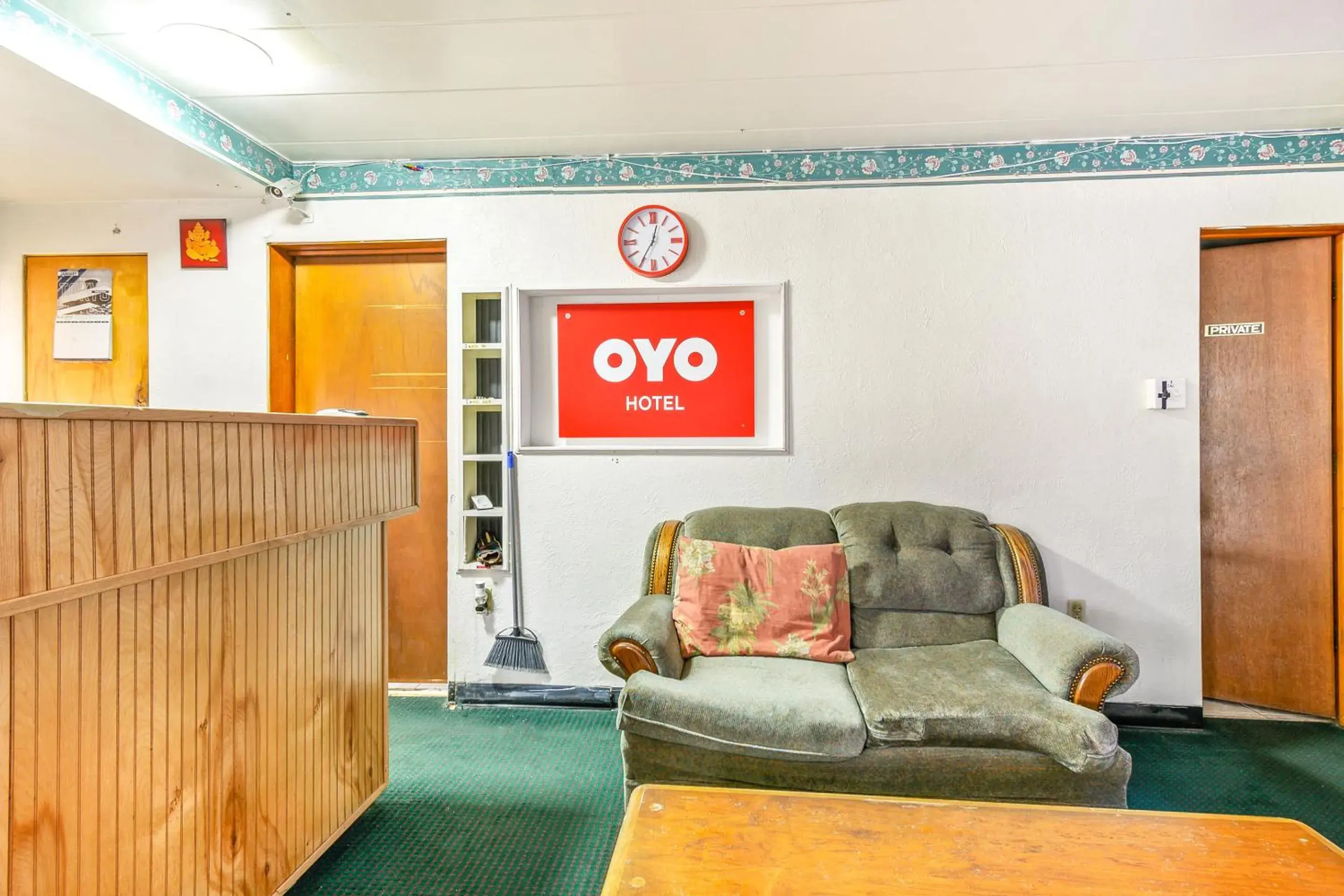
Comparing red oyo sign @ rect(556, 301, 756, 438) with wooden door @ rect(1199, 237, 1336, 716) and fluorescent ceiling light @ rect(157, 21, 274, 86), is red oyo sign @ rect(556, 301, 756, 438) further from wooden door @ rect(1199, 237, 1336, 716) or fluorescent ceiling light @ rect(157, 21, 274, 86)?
wooden door @ rect(1199, 237, 1336, 716)

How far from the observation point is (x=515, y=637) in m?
2.88

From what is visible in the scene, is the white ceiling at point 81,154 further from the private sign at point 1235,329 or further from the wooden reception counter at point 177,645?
the private sign at point 1235,329

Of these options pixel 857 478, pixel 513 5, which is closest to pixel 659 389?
pixel 857 478

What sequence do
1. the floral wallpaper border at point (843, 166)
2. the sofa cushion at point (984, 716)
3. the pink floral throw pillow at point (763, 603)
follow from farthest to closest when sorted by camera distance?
1. the floral wallpaper border at point (843, 166)
2. the pink floral throw pillow at point (763, 603)
3. the sofa cushion at point (984, 716)

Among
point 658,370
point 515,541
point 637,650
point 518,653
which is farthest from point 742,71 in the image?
point 518,653

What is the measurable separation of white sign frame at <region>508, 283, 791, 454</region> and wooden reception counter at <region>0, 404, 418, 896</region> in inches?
41.3

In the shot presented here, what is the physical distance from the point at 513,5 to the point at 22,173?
2247 mm

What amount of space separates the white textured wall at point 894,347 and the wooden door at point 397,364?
0.56ft

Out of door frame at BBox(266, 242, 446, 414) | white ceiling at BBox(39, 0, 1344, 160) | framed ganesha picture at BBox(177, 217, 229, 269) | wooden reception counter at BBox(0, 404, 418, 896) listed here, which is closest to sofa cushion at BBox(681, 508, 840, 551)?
wooden reception counter at BBox(0, 404, 418, 896)

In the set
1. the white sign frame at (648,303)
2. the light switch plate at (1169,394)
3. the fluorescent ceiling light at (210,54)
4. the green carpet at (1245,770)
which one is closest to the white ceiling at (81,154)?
the fluorescent ceiling light at (210,54)

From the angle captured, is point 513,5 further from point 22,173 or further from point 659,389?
point 22,173

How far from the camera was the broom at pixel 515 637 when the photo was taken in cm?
288

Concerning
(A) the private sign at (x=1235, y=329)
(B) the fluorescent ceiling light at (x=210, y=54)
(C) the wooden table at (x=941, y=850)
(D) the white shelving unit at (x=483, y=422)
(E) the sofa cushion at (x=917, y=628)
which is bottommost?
(C) the wooden table at (x=941, y=850)

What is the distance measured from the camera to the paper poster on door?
294 cm
